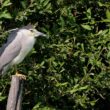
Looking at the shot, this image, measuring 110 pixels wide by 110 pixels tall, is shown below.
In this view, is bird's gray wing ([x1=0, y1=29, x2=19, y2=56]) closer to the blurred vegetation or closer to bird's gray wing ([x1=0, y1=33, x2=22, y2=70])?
bird's gray wing ([x1=0, y1=33, x2=22, y2=70])

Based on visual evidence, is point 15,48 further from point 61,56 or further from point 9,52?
point 61,56

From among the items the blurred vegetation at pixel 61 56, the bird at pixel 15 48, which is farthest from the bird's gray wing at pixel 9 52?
the blurred vegetation at pixel 61 56

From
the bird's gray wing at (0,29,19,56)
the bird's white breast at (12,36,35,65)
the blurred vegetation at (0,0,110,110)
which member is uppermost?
the bird's gray wing at (0,29,19,56)

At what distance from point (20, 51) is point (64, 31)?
61 cm

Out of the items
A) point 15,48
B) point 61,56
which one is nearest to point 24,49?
point 15,48

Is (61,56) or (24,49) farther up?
(24,49)

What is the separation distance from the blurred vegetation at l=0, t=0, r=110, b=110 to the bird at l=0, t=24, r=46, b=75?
272 mm

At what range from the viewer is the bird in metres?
4.49

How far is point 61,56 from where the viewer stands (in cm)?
497

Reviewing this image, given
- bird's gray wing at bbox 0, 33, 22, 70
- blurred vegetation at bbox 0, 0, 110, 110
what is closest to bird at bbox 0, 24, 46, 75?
bird's gray wing at bbox 0, 33, 22, 70

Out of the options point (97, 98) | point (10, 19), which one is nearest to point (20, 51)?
point (10, 19)

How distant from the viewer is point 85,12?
509 cm

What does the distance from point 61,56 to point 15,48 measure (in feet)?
1.93

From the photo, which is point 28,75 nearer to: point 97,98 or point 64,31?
point 64,31
